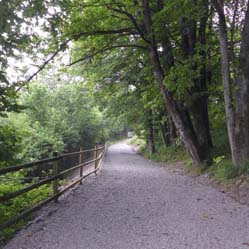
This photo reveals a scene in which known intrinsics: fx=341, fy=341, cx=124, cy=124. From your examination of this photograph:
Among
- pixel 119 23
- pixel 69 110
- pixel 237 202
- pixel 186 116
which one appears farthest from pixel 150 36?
pixel 69 110

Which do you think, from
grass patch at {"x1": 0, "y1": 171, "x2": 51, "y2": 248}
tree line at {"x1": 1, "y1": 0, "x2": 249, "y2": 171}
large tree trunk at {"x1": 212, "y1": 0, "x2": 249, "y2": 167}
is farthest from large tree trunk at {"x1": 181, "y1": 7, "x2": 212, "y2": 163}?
grass patch at {"x1": 0, "y1": 171, "x2": 51, "y2": 248}

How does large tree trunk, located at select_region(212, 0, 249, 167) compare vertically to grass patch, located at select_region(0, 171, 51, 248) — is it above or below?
above

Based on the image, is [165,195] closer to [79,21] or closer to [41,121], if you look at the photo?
[79,21]

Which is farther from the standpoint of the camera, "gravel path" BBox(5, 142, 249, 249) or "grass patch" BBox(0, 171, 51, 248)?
"grass patch" BBox(0, 171, 51, 248)

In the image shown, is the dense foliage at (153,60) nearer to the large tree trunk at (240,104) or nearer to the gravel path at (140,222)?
the large tree trunk at (240,104)

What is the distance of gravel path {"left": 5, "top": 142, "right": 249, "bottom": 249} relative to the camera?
4371 mm

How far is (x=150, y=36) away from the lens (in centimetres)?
1120

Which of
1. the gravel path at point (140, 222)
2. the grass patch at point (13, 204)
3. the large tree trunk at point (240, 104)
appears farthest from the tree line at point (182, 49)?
the grass patch at point (13, 204)

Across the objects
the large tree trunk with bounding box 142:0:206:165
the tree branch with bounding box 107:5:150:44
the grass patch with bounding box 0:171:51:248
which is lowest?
the grass patch with bounding box 0:171:51:248

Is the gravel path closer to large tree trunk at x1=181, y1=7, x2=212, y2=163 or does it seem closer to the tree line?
the tree line

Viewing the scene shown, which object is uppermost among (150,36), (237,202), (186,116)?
(150,36)

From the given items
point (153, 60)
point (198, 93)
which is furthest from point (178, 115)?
point (153, 60)

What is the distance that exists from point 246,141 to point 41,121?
16673 millimetres

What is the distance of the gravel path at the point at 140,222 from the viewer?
437 cm
